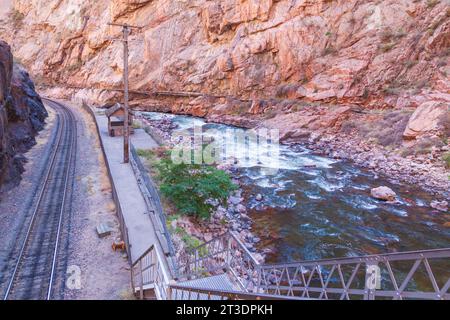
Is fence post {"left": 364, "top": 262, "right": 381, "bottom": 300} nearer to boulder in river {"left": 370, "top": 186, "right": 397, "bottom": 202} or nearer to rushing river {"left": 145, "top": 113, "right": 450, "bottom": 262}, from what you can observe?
rushing river {"left": 145, "top": 113, "right": 450, "bottom": 262}

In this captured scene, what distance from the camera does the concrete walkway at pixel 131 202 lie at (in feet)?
36.3

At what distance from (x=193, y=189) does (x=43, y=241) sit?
618 centimetres

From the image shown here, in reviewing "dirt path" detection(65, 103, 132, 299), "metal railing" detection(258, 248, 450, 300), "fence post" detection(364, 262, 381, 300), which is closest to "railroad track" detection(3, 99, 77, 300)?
"dirt path" detection(65, 103, 132, 299)

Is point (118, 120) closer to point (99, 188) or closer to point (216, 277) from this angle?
point (99, 188)

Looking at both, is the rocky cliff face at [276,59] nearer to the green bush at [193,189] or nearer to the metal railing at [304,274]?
the green bush at [193,189]

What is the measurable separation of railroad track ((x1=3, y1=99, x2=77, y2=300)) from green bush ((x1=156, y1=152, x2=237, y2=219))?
442 centimetres

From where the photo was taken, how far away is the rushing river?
1412 cm

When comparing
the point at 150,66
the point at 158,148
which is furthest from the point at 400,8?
the point at 150,66

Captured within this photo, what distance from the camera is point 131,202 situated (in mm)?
14125

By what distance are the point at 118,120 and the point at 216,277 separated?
22.1 m

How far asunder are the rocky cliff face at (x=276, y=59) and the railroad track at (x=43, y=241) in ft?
72.0

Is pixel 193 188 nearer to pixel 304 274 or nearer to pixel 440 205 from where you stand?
pixel 304 274


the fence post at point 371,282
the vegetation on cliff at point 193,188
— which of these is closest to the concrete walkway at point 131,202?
the vegetation on cliff at point 193,188

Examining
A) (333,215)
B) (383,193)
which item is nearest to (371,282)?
(333,215)
